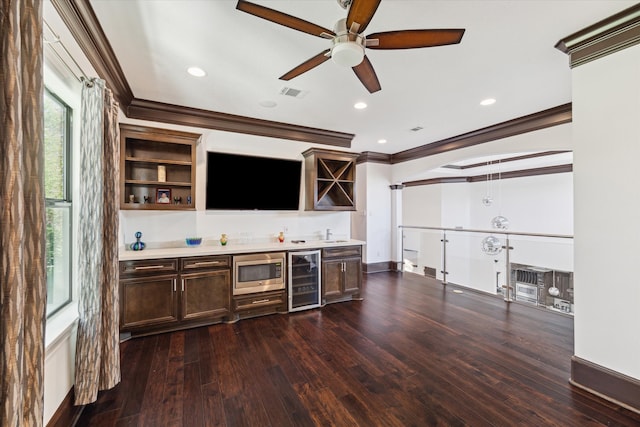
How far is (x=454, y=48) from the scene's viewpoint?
2416 mm

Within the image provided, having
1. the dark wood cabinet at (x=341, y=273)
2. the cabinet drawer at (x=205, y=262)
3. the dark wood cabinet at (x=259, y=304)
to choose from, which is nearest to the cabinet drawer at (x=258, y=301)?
the dark wood cabinet at (x=259, y=304)

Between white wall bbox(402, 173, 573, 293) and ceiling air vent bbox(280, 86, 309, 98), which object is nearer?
ceiling air vent bbox(280, 86, 309, 98)

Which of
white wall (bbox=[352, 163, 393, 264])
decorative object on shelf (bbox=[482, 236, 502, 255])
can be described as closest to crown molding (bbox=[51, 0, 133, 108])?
white wall (bbox=[352, 163, 393, 264])

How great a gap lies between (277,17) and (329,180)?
312 cm

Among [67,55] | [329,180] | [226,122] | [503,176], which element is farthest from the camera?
[503,176]

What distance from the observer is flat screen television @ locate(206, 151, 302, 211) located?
13.3 ft

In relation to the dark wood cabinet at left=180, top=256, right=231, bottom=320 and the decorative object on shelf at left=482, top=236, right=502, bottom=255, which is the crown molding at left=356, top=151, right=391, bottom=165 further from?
the dark wood cabinet at left=180, top=256, right=231, bottom=320

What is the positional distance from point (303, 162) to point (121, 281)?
9.96ft

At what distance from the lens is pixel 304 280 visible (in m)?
→ 4.18

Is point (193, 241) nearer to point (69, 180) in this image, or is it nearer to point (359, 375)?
point (69, 180)

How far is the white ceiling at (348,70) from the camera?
6.53 ft

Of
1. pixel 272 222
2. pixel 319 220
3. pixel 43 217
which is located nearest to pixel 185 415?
Answer: pixel 43 217

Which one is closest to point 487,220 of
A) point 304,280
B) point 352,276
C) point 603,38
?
point 352,276

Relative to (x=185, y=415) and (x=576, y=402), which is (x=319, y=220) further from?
(x=576, y=402)
